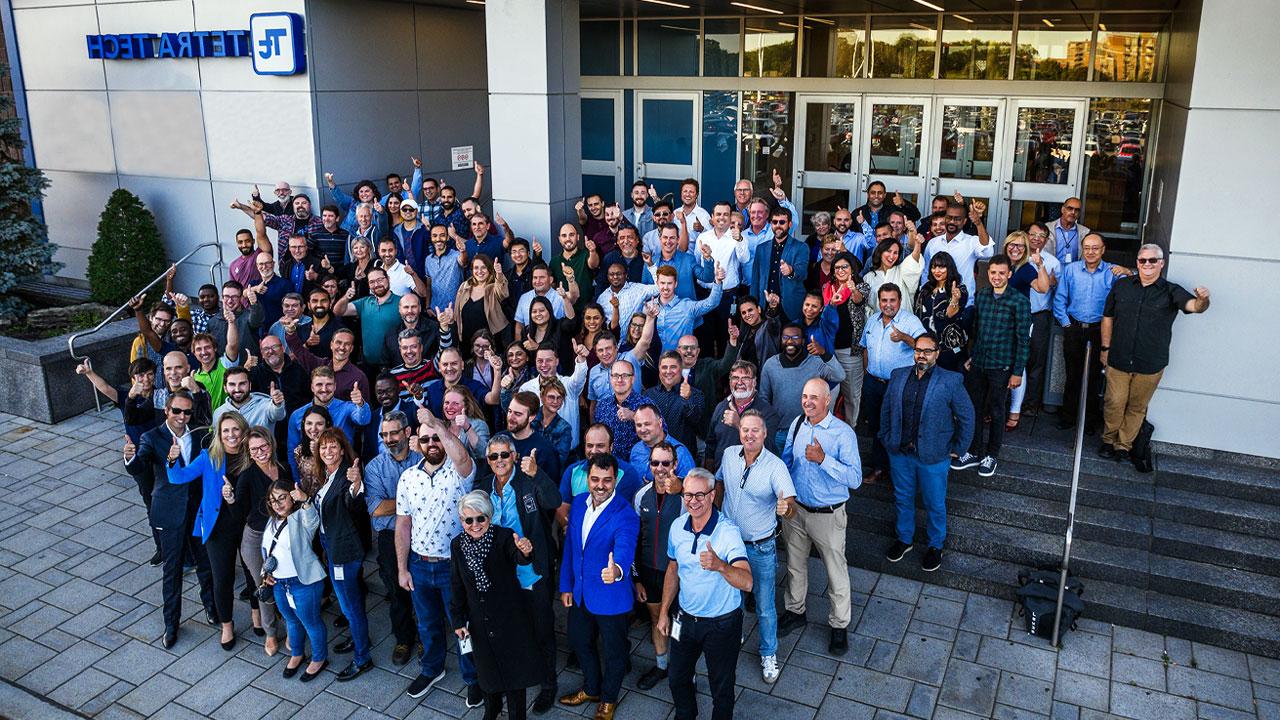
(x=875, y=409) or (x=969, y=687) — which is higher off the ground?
(x=875, y=409)

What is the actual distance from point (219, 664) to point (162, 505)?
4.26ft

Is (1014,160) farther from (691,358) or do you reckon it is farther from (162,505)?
(162,505)

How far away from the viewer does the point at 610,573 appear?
618cm

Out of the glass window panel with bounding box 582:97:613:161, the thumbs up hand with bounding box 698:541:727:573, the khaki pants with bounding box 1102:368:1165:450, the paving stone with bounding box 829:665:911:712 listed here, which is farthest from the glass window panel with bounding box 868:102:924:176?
the thumbs up hand with bounding box 698:541:727:573

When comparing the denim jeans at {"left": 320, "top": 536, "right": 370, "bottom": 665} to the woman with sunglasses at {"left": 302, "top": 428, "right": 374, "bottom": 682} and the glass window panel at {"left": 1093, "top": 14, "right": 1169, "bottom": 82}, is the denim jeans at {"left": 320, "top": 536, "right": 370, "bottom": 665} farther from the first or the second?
the glass window panel at {"left": 1093, "top": 14, "right": 1169, "bottom": 82}

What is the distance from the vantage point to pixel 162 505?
7609 mm

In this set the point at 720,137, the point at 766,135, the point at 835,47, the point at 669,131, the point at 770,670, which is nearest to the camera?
the point at 770,670

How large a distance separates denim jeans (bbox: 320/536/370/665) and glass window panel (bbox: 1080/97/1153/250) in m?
10.8

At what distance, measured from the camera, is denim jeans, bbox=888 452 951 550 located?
308 inches

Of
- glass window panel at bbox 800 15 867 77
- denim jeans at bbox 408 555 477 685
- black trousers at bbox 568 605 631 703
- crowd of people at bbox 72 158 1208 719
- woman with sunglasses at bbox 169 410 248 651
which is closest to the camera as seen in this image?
crowd of people at bbox 72 158 1208 719

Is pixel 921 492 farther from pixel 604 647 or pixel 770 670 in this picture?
pixel 604 647

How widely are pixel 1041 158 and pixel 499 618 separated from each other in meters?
10.7

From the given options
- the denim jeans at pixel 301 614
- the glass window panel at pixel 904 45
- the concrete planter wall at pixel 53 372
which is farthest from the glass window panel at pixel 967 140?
the concrete planter wall at pixel 53 372

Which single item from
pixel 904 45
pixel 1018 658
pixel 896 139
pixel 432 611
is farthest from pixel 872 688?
pixel 904 45
